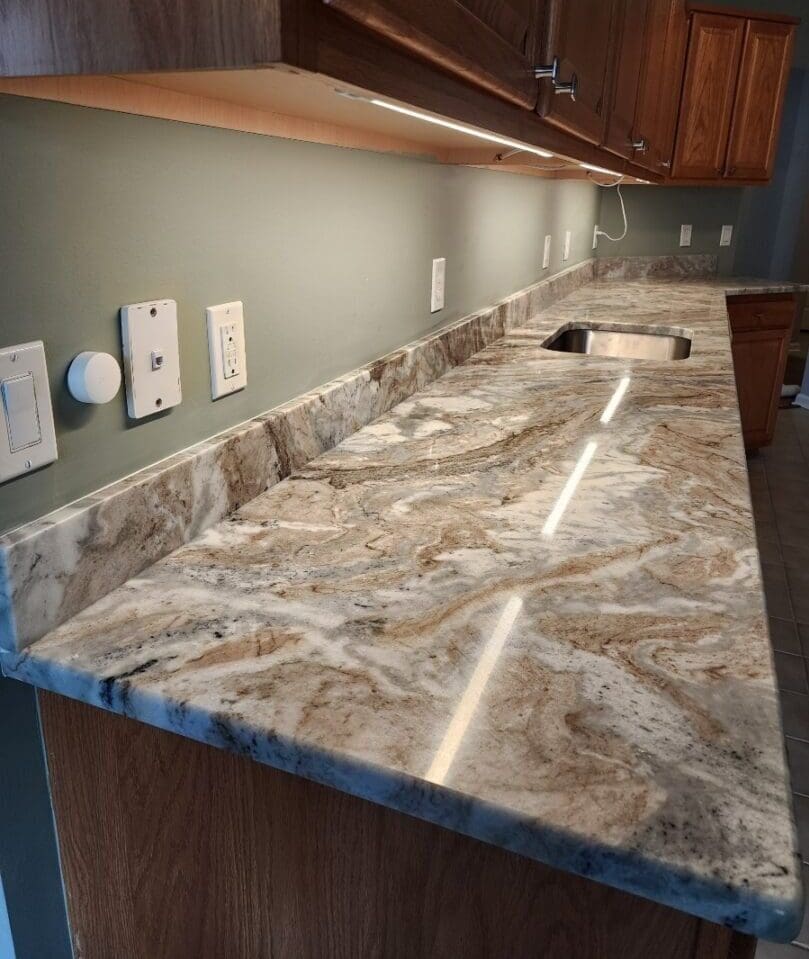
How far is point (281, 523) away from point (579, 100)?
72 centimetres

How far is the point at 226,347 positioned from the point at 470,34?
1.41 ft

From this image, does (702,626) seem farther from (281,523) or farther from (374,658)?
(281,523)

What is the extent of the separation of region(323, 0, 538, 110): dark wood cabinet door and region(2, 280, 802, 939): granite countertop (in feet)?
1.47

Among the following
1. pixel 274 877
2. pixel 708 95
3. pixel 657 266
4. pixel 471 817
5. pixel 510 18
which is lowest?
pixel 274 877

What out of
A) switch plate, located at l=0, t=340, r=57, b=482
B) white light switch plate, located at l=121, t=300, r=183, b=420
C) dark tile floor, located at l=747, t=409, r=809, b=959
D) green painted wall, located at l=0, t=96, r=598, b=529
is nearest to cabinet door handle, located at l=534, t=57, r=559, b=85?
green painted wall, located at l=0, t=96, r=598, b=529

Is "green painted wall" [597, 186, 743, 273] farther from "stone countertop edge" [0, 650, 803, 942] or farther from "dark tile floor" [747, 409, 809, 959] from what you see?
"stone countertop edge" [0, 650, 803, 942]

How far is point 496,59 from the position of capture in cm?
66

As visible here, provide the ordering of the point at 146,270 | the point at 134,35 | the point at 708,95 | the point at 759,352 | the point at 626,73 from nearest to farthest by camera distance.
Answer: the point at 134,35 → the point at 146,270 → the point at 626,73 → the point at 708,95 → the point at 759,352

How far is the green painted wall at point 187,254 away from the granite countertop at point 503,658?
0.43 ft

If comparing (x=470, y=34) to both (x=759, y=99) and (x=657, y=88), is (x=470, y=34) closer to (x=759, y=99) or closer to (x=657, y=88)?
(x=657, y=88)

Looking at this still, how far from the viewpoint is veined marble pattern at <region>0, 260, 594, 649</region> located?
2.04 feet

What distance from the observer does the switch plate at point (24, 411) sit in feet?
2.00

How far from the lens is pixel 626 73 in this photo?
1.54 metres

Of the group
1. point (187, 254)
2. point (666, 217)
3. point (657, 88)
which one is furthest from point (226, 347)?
point (666, 217)
